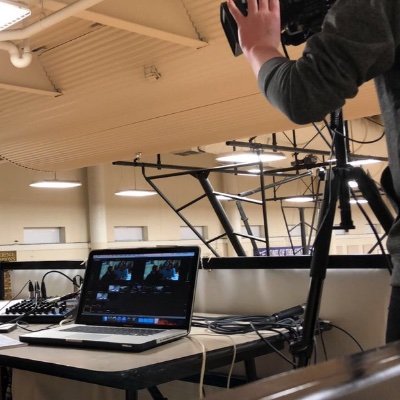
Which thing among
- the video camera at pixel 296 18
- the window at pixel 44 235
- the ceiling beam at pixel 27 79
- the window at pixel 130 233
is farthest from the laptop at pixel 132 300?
the window at pixel 130 233

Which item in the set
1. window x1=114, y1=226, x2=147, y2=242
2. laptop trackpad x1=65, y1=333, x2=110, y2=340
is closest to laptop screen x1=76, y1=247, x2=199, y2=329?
Result: laptop trackpad x1=65, y1=333, x2=110, y2=340

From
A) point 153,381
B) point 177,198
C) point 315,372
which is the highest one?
point 177,198

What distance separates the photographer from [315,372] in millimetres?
405

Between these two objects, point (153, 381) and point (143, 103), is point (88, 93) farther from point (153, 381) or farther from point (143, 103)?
point (153, 381)

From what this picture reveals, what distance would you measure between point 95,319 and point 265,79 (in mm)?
990

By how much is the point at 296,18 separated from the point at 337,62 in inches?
10.5

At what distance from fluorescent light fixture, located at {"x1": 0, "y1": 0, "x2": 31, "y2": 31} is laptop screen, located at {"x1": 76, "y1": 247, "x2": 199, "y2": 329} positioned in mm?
1460

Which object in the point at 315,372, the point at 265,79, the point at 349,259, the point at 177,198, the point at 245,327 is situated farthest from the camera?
the point at 177,198

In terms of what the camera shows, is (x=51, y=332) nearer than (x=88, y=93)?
Yes

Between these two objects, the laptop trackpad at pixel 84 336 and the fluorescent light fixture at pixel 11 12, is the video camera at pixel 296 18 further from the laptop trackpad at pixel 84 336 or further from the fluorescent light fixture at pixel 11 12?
the fluorescent light fixture at pixel 11 12

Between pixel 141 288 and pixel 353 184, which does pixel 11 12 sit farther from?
pixel 353 184

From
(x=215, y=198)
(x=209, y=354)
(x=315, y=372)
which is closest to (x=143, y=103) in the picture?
(x=215, y=198)

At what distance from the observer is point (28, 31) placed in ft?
10.1

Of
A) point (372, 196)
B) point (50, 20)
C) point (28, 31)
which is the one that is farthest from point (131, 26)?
point (372, 196)
